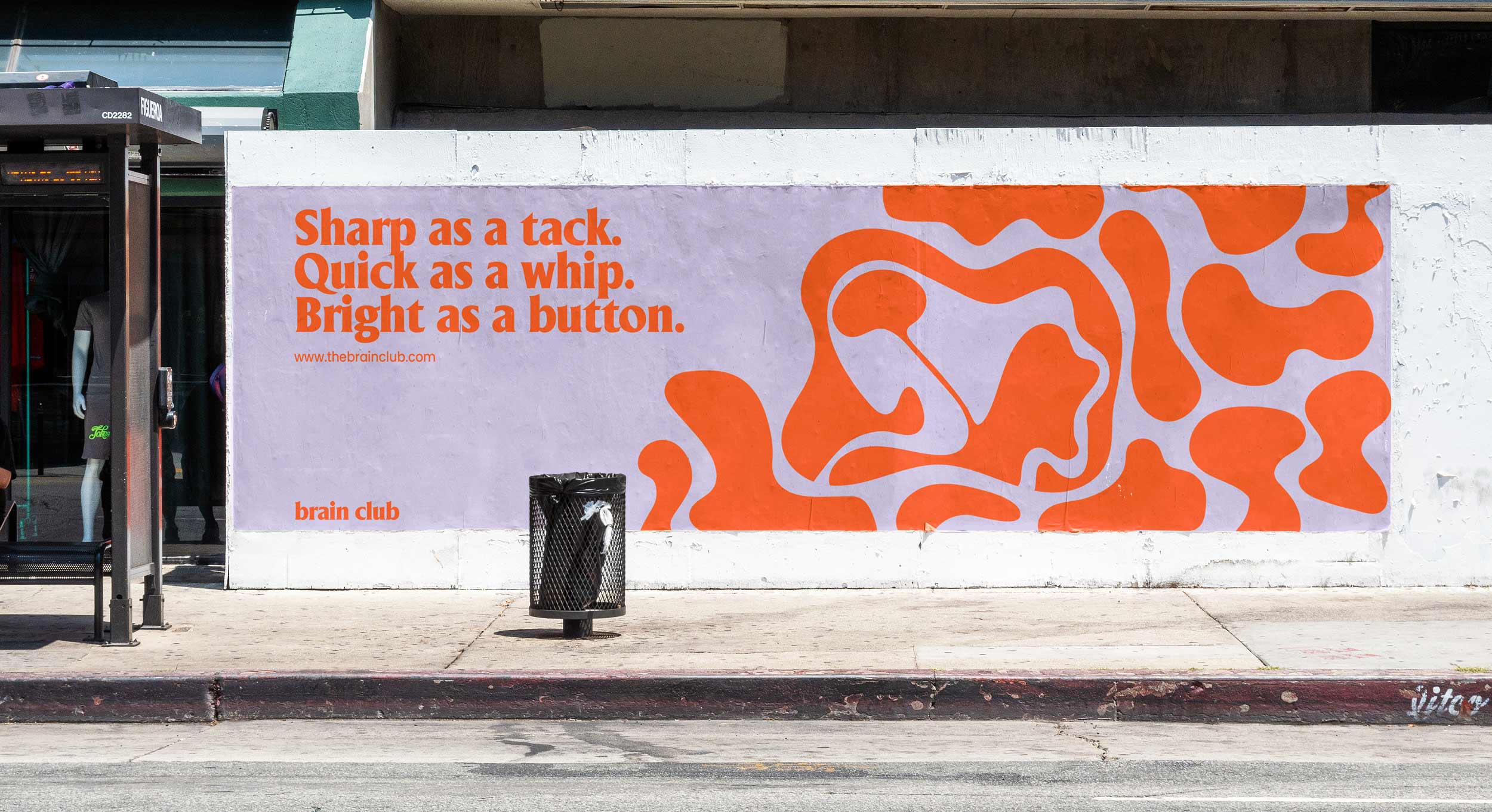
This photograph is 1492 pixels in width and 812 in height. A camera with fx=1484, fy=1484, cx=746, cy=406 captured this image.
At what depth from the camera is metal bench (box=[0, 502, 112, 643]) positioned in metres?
8.82

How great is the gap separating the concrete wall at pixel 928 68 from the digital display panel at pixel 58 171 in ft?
16.0

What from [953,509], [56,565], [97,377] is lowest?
[56,565]

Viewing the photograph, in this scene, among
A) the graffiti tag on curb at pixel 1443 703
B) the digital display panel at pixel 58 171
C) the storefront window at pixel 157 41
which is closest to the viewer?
the graffiti tag on curb at pixel 1443 703

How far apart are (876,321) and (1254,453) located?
2.97 m

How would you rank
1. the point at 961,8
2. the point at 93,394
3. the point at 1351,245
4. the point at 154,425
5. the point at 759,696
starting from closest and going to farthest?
the point at 759,696 → the point at 154,425 → the point at 93,394 → the point at 1351,245 → the point at 961,8

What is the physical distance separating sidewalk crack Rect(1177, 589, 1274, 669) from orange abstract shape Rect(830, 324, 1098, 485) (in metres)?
1.34

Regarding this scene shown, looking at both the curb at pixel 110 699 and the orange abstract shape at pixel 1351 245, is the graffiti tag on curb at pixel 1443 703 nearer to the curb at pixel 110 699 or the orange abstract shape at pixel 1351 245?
the orange abstract shape at pixel 1351 245

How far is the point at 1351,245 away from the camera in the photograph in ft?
36.0

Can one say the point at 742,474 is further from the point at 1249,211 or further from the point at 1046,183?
the point at 1249,211

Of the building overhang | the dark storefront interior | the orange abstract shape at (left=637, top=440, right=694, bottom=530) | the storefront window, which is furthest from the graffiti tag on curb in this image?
the storefront window

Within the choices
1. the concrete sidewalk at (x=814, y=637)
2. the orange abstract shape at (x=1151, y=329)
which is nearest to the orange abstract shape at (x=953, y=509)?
the concrete sidewalk at (x=814, y=637)

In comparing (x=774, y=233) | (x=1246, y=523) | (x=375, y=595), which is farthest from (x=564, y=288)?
(x=1246, y=523)

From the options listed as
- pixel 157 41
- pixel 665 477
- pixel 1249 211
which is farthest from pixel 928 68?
pixel 157 41

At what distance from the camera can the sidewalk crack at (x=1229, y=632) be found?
823 cm
